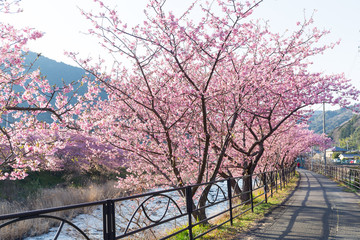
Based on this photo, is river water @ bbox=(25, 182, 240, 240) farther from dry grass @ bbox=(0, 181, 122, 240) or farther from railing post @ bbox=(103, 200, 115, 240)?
railing post @ bbox=(103, 200, 115, 240)

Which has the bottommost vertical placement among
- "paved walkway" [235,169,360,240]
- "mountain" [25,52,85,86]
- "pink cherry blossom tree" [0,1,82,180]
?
"paved walkway" [235,169,360,240]

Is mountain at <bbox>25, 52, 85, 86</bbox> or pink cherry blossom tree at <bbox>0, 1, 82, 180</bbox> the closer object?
pink cherry blossom tree at <bbox>0, 1, 82, 180</bbox>

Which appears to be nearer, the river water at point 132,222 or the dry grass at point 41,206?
the river water at point 132,222

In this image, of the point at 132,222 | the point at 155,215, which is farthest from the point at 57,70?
the point at 132,222

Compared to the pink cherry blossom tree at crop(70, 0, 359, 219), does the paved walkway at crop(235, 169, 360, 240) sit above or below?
below

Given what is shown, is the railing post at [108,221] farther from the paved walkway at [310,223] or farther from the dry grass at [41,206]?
the dry grass at [41,206]

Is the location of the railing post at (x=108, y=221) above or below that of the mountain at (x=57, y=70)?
below

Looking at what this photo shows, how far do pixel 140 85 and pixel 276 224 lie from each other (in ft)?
18.3

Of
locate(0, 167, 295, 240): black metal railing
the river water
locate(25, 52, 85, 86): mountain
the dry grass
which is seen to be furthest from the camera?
locate(25, 52, 85, 86): mountain

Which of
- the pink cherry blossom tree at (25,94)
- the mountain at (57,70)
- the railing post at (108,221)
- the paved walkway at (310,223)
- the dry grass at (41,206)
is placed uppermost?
the mountain at (57,70)

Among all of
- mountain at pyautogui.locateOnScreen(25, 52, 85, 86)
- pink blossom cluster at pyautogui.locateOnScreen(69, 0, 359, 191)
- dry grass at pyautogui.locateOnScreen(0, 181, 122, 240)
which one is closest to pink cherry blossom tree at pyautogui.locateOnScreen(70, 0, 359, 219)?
pink blossom cluster at pyautogui.locateOnScreen(69, 0, 359, 191)

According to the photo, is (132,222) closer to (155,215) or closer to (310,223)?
(310,223)

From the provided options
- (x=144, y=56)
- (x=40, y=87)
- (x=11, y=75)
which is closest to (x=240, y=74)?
(x=144, y=56)

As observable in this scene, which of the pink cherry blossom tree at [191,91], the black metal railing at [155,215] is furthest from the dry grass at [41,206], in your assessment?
the pink cherry blossom tree at [191,91]
